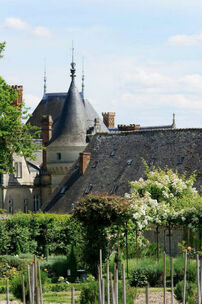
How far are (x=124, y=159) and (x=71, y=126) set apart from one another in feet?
46.5

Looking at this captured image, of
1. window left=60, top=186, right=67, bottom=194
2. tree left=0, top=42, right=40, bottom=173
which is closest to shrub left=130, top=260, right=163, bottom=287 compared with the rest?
tree left=0, top=42, right=40, bottom=173

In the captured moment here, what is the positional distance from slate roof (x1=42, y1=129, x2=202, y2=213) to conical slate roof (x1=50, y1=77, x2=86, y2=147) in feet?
35.3

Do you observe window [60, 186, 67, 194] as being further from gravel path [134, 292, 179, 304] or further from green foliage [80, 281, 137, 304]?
green foliage [80, 281, 137, 304]

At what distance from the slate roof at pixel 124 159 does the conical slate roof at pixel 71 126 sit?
424 inches

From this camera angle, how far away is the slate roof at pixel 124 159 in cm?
4441

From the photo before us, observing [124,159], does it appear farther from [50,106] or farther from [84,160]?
[50,106]

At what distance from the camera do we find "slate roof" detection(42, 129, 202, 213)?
44.4 meters

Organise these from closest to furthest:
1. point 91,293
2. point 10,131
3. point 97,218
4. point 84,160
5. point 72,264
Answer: point 91,293
point 97,218
point 72,264
point 10,131
point 84,160

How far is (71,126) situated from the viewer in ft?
198

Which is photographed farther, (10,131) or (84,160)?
(84,160)

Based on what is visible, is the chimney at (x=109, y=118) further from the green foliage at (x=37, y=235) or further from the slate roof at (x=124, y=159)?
the green foliage at (x=37, y=235)

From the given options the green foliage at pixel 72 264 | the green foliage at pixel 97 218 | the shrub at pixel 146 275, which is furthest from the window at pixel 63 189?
the shrub at pixel 146 275

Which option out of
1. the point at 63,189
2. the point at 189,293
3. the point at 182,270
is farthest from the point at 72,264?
the point at 63,189

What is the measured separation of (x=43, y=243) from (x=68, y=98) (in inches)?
1187
